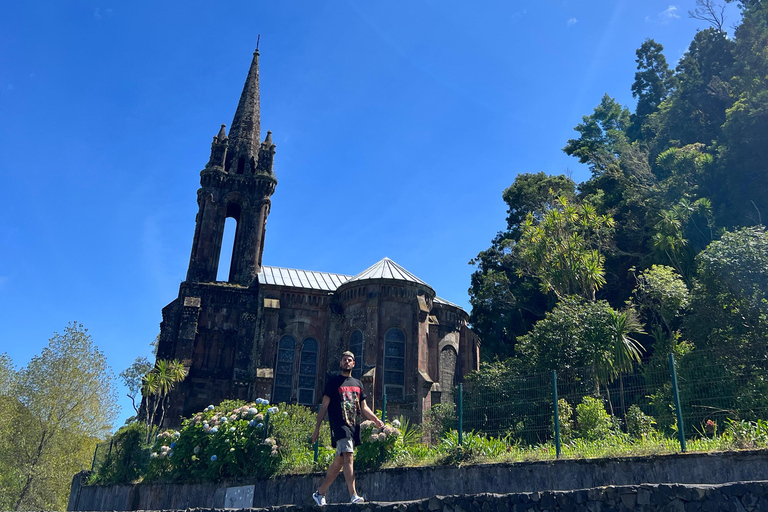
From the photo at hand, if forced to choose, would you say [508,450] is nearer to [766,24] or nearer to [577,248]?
[577,248]

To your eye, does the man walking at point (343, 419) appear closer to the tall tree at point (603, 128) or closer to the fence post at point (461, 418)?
the fence post at point (461, 418)

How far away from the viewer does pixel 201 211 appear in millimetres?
35625

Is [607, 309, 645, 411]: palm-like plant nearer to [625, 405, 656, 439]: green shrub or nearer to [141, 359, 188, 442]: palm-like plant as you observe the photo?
[625, 405, 656, 439]: green shrub

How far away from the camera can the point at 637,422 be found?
40.2 ft

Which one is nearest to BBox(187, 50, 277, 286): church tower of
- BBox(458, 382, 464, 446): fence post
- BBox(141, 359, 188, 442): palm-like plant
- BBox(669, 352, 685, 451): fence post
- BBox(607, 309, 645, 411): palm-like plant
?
BBox(141, 359, 188, 442): palm-like plant

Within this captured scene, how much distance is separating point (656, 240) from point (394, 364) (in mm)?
16342

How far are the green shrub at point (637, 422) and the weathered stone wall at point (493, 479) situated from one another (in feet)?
7.02

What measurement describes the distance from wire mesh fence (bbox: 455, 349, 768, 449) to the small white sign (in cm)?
564

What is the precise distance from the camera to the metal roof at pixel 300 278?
33.0 meters

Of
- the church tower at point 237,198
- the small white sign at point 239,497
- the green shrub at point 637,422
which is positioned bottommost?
the small white sign at point 239,497

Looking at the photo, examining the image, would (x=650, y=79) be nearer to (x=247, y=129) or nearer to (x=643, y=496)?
(x=247, y=129)

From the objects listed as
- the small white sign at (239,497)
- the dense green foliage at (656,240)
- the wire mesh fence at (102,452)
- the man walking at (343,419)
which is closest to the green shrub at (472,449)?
the man walking at (343,419)

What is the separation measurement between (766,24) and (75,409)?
50564 millimetres

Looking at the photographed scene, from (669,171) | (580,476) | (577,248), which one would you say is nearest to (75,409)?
(577,248)
